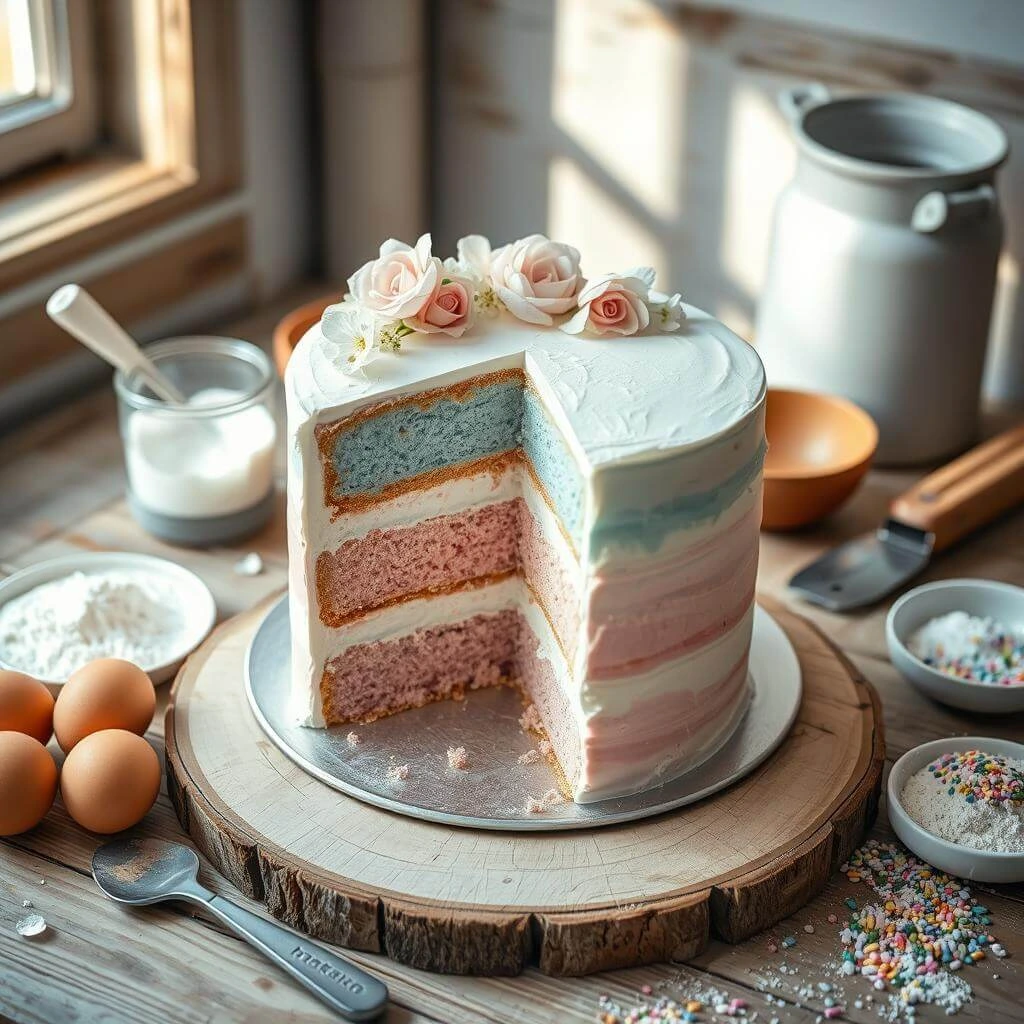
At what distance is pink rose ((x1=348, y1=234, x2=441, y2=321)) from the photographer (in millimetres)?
1847

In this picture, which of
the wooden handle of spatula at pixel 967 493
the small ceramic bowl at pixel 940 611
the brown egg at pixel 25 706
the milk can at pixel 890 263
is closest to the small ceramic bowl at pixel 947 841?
the small ceramic bowl at pixel 940 611

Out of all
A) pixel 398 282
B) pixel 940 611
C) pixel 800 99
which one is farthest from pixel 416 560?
pixel 800 99

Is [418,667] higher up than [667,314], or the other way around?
[667,314]

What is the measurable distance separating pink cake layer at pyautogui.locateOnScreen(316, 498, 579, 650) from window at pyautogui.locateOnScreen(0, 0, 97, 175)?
4.37 ft

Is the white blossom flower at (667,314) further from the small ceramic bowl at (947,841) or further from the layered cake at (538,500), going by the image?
the small ceramic bowl at (947,841)

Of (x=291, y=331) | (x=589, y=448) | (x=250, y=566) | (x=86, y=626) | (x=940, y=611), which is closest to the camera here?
(x=589, y=448)

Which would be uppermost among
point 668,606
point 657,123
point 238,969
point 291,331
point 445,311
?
point 445,311

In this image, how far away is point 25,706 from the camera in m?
1.90

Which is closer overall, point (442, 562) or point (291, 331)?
point (442, 562)

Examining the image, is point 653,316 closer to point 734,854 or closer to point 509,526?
point 509,526

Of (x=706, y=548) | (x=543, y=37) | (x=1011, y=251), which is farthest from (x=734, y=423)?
(x=543, y=37)

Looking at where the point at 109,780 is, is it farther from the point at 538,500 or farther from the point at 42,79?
the point at 42,79

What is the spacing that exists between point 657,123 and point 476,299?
1251mm

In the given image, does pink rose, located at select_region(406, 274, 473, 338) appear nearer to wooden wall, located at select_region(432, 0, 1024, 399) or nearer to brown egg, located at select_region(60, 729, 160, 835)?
brown egg, located at select_region(60, 729, 160, 835)
